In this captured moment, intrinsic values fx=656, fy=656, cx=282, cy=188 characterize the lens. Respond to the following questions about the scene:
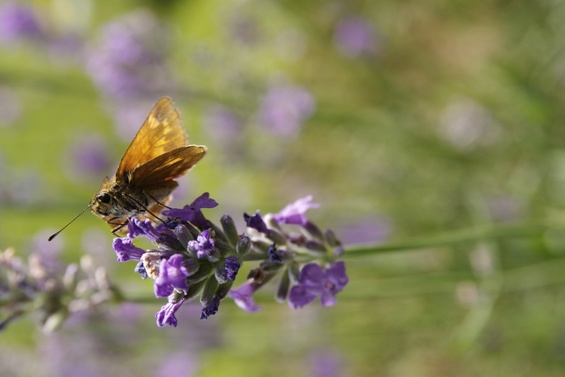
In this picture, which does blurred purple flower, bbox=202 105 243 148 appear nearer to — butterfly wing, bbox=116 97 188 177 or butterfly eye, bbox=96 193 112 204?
butterfly wing, bbox=116 97 188 177

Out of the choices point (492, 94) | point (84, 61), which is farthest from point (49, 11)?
point (492, 94)

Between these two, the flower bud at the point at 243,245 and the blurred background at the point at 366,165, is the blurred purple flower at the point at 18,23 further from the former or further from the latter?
the flower bud at the point at 243,245

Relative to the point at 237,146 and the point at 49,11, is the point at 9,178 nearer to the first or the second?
the point at 237,146

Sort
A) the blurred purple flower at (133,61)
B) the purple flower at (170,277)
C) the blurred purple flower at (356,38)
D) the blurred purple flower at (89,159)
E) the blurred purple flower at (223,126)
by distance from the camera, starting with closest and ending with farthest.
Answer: the purple flower at (170,277)
the blurred purple flower at (133,61)
the blurred purple flower at (223,126)
the blurred purple flower at (356,38)
the blurred purple flower at (89,159)

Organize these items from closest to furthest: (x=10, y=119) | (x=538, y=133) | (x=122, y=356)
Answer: (x=538, y=133) → (x=122, y=356) → (x=10, y=119)

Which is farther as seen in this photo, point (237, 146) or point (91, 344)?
point (237, 146)

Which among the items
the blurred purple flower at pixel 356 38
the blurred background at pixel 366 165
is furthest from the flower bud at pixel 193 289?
the blurred purple flower at pixel 356 38
